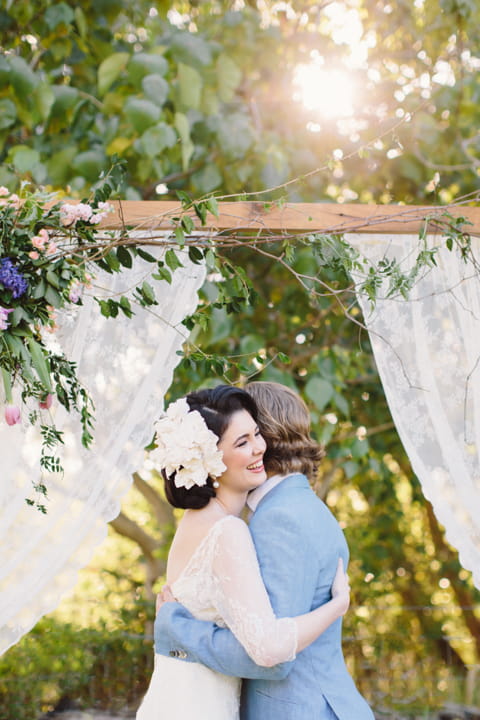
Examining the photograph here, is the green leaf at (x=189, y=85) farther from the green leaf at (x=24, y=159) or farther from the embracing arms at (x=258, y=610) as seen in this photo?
the embracing arms at (x=258, y=610)

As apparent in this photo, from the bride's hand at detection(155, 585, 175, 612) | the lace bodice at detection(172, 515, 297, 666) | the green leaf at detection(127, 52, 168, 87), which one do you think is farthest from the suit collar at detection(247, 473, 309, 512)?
the green leaf at detection(127, 52, 168, 87)

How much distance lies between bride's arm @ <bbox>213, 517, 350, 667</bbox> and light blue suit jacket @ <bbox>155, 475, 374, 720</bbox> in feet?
0.12

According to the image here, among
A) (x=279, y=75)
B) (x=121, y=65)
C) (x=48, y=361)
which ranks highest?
(x=279, y=75)

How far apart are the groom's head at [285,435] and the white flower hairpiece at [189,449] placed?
0.14 metres

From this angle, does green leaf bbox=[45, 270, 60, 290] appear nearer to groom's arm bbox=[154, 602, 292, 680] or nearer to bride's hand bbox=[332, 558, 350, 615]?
groom's arm bbox=[154, 602, 292, 680]

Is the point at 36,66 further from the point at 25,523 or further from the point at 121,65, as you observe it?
the point at 25,523

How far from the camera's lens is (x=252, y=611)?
5.00 feet

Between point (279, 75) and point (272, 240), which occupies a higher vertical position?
point (279, 75)

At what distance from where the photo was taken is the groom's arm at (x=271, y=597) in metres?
1.58

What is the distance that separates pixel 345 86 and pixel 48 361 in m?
2.29

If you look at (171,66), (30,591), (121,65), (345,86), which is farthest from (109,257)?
(345,86)

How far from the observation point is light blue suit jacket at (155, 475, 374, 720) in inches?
62.5

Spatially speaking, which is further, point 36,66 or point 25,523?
Answer: point 36,66

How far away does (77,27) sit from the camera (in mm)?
2992
